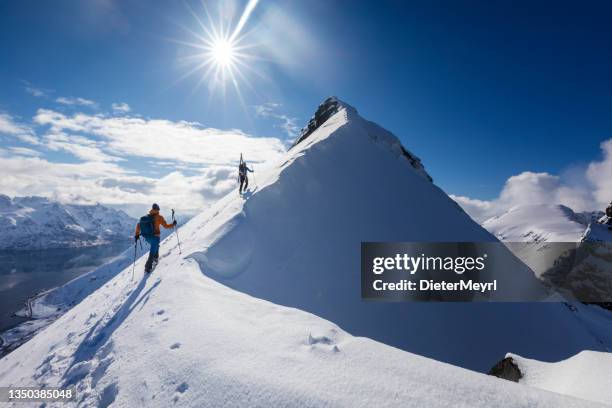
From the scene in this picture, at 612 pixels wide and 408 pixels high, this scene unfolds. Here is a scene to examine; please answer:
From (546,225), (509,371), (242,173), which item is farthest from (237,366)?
(546,225)

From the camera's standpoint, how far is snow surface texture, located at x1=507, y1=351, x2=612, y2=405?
4.84m

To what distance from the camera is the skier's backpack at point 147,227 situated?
39.3 feet

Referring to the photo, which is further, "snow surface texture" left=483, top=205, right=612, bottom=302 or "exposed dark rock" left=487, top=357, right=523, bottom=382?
"snow surface texture" left=483, top=205, right=612, bottom=302

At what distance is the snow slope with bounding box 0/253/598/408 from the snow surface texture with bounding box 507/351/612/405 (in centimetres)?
243

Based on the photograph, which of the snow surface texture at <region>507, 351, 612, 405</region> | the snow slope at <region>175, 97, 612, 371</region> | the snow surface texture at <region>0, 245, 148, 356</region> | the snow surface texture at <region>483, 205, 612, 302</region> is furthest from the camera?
the snow surface texture at <region>0, 245, 148, 356</region>

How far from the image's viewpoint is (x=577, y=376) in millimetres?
5848

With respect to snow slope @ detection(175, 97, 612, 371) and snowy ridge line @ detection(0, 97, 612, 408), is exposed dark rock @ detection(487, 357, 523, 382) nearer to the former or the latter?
snowy ridge line @ detection(0, 97, 612, 408)

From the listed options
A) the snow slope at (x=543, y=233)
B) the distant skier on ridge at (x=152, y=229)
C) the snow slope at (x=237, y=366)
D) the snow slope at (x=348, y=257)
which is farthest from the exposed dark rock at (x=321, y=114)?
the snow slope at (x=543, y=233)

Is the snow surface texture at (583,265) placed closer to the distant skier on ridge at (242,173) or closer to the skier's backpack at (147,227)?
the distant skier on ridge at (242,173)

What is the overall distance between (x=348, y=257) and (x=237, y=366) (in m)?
10.8

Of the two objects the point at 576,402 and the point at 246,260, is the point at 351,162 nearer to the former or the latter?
the point at 246,260

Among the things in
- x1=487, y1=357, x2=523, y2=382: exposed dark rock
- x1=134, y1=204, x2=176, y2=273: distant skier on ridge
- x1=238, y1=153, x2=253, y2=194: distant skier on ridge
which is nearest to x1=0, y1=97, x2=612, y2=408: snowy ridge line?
x1=134, y1=204, x2=176, y2=273: distant skier on ridge

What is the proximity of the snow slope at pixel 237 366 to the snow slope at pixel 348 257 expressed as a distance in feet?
11.3

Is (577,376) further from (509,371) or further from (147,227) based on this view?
(147,227)
